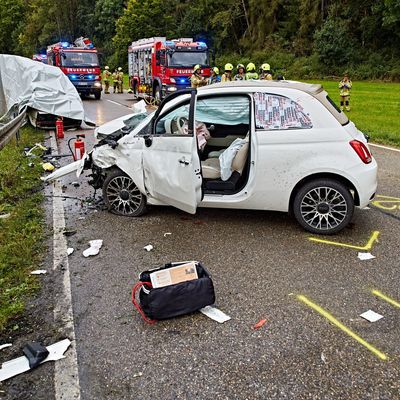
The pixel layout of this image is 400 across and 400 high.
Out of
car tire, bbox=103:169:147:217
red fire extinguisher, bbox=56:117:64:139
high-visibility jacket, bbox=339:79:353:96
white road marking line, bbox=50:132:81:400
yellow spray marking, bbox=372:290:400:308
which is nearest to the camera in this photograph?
white road marking line, bbox=50:132:81:400

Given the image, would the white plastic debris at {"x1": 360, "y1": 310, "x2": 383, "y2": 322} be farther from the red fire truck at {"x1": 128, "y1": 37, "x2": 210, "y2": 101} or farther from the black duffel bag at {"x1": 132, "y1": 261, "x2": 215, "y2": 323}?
the red fire truck at {"x1": 128, "y1": 37, "x2": 210, "y2": 101}

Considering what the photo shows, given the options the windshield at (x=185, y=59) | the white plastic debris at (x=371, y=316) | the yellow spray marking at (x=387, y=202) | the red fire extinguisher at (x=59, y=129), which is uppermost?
the windshield at (x=185, y=59)

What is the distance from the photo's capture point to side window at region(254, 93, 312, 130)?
538 centimetres

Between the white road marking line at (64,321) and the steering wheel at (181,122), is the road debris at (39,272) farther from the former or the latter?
the steering wheel at (181,122)

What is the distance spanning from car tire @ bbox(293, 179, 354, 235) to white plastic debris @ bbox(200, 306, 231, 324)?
202 centimetres

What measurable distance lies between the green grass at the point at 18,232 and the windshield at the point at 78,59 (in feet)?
56.2

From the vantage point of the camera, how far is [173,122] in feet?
19.2

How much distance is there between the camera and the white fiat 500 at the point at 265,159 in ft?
17.3

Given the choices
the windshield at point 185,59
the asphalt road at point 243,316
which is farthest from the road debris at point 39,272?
the windshield at point 185,59

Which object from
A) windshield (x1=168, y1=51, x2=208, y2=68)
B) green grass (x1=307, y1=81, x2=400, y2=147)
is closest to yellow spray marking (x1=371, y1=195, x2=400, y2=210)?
green grass (x1=307, y1=81, x2=400, y2=147)

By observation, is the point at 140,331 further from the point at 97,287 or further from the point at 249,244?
the point at 249,244

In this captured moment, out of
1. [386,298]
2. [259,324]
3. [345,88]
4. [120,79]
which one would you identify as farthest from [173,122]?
[120,79]

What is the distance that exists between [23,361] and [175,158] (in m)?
2.79

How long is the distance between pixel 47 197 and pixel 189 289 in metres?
4.08
